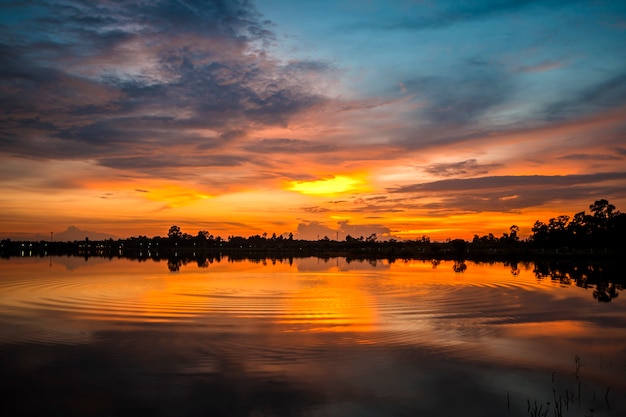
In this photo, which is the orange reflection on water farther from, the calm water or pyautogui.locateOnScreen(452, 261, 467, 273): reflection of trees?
pyautogui.locateOnScreen(452, 261, 467, 273): reflection of trees

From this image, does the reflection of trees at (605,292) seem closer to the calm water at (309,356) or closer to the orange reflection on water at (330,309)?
the calm water at (309,356)

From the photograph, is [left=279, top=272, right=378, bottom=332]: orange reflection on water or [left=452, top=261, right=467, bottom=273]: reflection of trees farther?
[left=452, top=261, right=467, bottom=273]: reflection of trees

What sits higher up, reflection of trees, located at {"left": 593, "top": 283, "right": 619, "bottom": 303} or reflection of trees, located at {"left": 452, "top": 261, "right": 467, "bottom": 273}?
reflection of trees, located at {"left": 452, "top": 261, "right": 467, "bottom": 273}

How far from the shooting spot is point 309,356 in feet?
48.2

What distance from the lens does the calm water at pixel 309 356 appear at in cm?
1092

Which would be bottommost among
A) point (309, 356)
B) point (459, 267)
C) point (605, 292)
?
point (309, 356)

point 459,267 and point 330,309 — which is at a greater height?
point 459,267

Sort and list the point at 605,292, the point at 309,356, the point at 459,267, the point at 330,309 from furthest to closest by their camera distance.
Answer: the point at 459,267 → the point at 605,292 → the point at 330,309 → the point at 309,356

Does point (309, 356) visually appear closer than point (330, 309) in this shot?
Yes

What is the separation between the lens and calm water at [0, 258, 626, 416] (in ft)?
35.8

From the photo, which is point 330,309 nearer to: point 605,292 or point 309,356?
point 309,356

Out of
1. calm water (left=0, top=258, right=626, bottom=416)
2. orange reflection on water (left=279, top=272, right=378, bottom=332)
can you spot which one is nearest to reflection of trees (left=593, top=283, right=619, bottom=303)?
calm water (left=0, top=258, right=626, bottom=416)

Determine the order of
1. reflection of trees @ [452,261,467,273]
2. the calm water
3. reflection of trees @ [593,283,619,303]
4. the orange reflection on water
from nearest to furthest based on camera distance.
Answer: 1. the calm water
2. the orange reflection on water
3. reflection of trees @ [593,283,619,303]
4. reflection of trees @ [452,261,467,273]

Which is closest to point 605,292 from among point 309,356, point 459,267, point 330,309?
point 330,309
